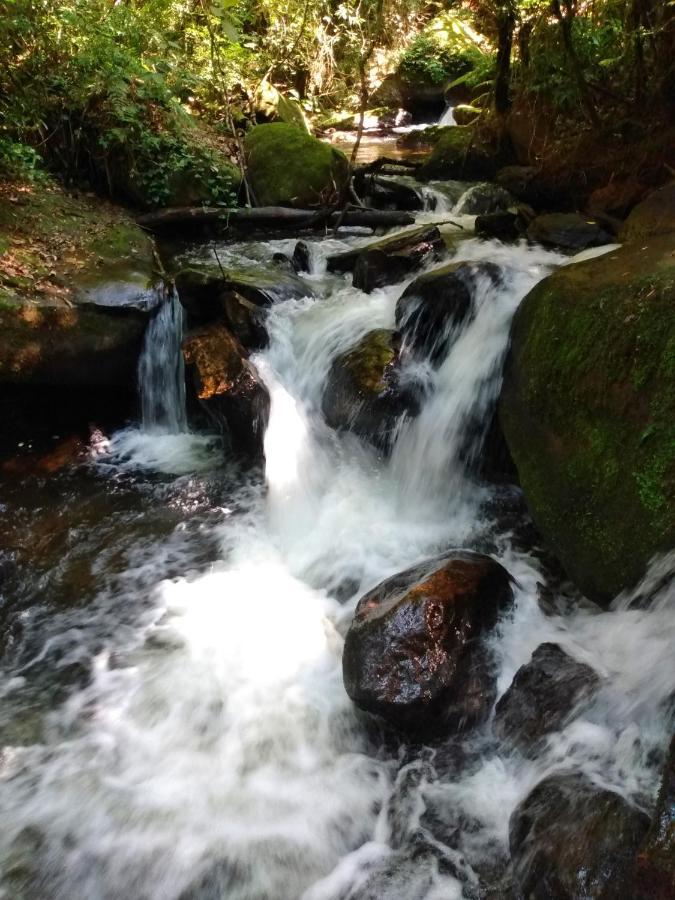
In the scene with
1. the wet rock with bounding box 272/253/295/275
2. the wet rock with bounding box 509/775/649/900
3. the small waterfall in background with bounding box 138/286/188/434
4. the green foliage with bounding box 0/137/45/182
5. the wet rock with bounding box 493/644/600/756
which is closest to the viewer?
the wet rock with bounding box 509/775/649/900

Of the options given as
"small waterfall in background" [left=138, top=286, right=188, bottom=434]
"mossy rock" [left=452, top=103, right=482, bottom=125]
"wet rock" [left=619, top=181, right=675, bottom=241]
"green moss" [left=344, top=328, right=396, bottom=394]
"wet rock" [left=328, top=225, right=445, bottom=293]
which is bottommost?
"small waterfall in background" [left=138, top=286, right=188, bottom=434]

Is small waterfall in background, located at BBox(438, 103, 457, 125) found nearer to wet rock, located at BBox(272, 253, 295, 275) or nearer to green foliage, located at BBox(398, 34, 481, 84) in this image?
green foliage, located at BBox(398, 34, 481, 84)

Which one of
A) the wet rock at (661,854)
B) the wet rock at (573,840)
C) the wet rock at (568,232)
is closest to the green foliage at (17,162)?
the wet rock at (568,232)

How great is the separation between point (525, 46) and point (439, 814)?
9.29m

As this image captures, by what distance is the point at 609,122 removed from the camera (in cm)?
734

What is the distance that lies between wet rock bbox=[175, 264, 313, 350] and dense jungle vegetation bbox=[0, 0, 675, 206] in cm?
231

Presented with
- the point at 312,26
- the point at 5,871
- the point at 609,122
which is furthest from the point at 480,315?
the point at 312,26

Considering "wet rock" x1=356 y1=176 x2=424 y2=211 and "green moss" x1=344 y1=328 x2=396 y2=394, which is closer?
"green moss" x1=344 y1=328 x2=396 y2=394

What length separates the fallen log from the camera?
8.77m

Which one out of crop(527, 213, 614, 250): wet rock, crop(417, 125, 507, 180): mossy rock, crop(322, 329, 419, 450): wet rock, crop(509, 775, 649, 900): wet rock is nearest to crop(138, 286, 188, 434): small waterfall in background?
crop(322, 329, 419, 450): wet rock

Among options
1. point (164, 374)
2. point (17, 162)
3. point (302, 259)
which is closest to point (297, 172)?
point (302, 259)

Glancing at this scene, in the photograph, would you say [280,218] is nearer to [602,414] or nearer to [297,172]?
[297,172]

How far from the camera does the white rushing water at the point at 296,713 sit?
2.84 meters

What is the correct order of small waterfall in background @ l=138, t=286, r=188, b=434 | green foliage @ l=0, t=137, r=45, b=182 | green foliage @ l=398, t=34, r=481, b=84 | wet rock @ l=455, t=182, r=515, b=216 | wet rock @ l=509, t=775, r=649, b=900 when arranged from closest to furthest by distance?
1. wet rock @ l=509, t=775, r=649, b=900
2. small waterfall in background @ l=138, t=286, r=188, b=434
3. green foliage @ l=0, t=137, r=45, b=182
4. wet rock @ l=455, t=182, r=515, b=216
5. green foliage @ l=398, t=34, r=481, b=84
